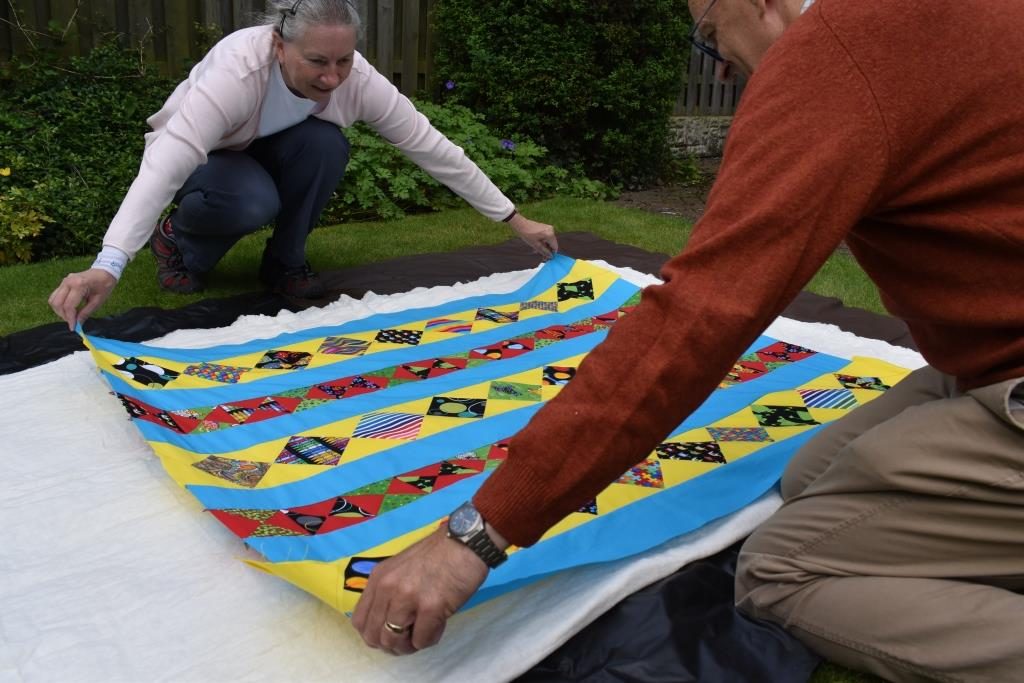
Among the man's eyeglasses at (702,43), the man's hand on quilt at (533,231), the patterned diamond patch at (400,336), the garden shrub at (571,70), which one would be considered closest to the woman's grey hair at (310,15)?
the man's hand on quilt at (533,231)

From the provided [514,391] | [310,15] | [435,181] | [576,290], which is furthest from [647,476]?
[435,181]

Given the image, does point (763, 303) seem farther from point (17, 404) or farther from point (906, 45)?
point (17, 404)

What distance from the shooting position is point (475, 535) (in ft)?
3.30

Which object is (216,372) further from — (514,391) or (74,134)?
(74,134)

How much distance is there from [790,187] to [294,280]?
247 cm

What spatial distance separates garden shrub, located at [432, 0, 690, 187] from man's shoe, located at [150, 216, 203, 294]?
2993mm

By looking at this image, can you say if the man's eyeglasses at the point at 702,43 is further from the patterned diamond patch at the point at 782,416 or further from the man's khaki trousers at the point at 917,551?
the patterned diamond patch at the point at 782,416

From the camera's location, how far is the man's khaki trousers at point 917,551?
1.28m

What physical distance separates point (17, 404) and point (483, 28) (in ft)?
13.8

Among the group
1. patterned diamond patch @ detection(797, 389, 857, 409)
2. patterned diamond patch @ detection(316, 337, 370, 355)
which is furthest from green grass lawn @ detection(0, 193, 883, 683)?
patterned diamond patch @ detection(797, 389, 857, 409)

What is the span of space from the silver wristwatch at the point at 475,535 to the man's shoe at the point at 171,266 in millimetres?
2449

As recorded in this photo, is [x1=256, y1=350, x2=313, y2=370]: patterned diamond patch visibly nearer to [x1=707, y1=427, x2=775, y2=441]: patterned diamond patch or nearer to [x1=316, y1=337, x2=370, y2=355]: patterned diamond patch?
[x1=316, y1=337, x2=370, y2=355]: patterned diamond patch

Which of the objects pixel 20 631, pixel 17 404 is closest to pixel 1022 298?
pixel 20 631

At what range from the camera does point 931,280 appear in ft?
3.87
